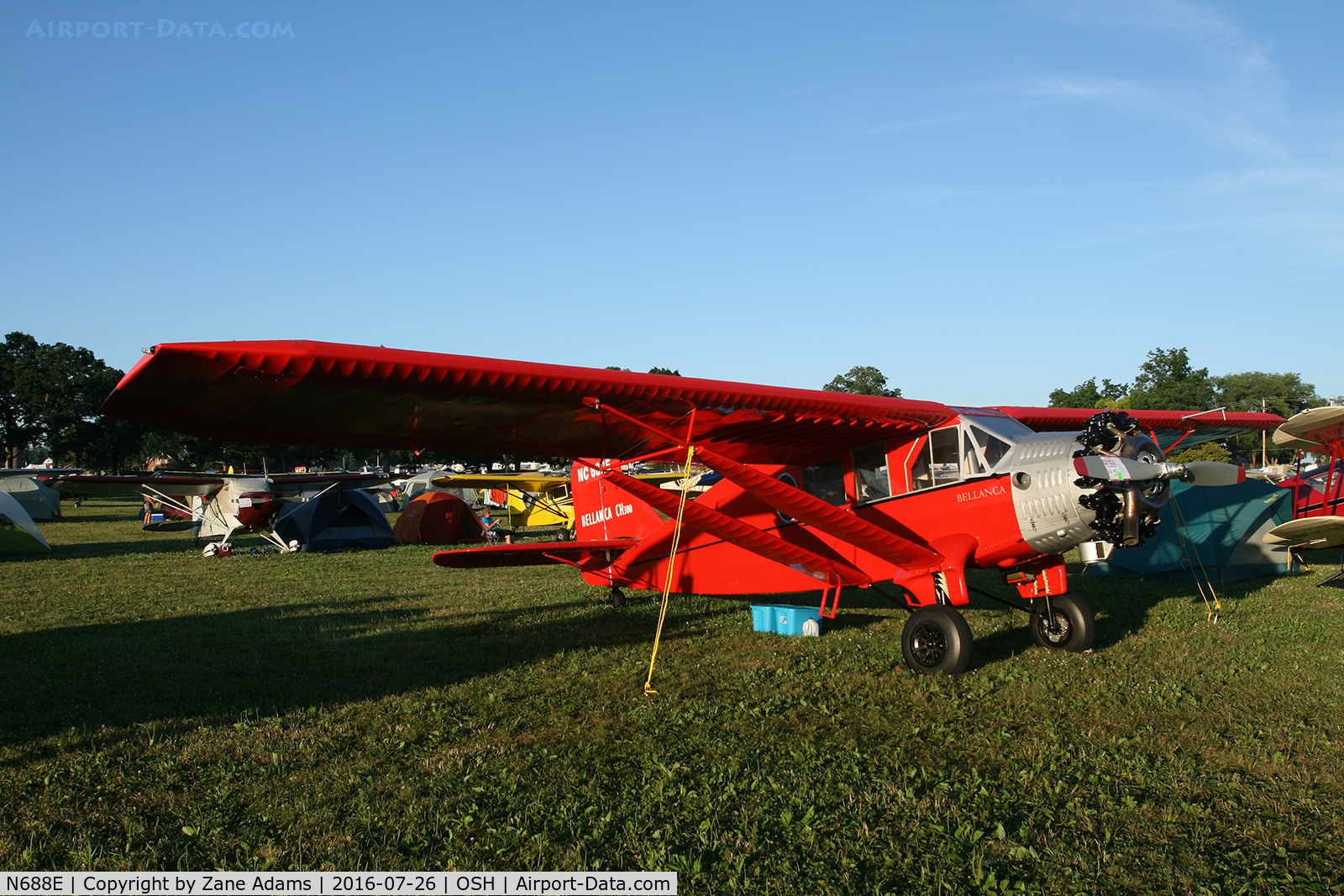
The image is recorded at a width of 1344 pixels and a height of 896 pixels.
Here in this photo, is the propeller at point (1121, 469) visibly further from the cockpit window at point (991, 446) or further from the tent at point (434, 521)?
the tent at point (434, 521)

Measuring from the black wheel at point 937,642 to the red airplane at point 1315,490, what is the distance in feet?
19.1

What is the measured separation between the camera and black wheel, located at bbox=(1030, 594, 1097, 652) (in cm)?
691

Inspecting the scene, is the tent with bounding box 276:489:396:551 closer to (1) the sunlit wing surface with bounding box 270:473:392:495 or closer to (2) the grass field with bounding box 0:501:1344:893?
(1) the sunlit wing surface with bounding box 270:473:392:495

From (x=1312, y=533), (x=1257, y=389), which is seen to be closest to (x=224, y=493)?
(x=1312, y=533)

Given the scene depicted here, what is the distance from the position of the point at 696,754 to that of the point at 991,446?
3.98 m

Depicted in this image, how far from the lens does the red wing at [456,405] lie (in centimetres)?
473

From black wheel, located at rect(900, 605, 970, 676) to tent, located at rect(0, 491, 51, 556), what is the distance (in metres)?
20.5

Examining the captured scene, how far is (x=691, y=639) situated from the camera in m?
7.74

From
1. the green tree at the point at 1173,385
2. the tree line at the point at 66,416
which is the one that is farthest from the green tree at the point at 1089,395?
the tree line at the point at 66,416

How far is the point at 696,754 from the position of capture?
14.5ft

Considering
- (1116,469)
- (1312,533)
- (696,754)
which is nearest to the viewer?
(696,754)

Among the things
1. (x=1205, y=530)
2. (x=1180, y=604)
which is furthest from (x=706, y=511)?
(x=1205, y=530)

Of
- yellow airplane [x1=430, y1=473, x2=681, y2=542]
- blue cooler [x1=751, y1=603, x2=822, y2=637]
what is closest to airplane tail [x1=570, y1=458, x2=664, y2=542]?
blue cooler [x1=751, y1=603, x2=822, y2=637]

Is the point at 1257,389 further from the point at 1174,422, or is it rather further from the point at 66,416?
the point at 66,416
